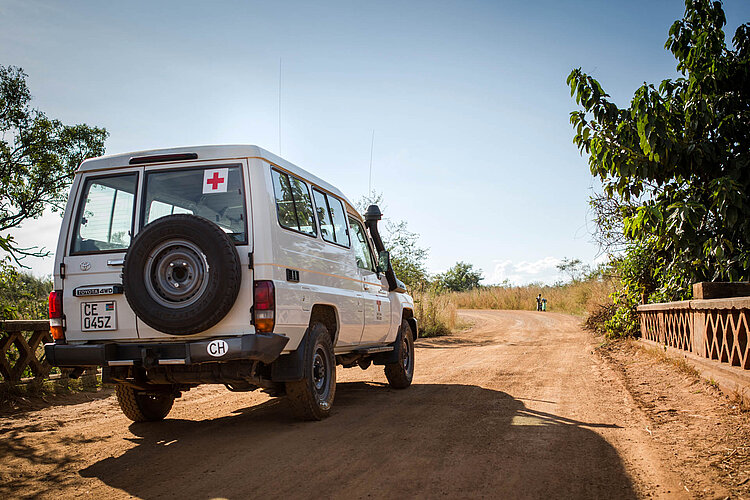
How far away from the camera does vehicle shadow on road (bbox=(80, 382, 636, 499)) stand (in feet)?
12.4

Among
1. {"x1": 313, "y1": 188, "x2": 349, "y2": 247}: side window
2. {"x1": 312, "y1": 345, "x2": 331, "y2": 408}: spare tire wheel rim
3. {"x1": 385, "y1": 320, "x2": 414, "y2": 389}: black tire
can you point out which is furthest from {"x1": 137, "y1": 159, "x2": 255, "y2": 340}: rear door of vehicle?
{"x1": 385, "y1": 320, "x2": 414, "y2": 389}: black tire

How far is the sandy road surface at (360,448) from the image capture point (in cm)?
383

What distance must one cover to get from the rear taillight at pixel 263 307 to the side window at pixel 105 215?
1.41 m

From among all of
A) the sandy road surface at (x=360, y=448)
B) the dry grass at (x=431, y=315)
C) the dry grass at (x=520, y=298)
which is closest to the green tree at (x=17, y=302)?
the sandy road surface at (x=360, y=448)

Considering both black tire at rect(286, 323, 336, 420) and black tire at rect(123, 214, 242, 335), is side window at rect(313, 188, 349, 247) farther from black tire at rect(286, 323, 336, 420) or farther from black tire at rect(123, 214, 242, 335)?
black tire at rect(123, 214, 242, 335)

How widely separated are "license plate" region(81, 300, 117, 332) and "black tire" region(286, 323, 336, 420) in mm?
1712

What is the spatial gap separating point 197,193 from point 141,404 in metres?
2.38

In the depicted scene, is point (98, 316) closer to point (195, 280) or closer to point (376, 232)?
point (195, 280)

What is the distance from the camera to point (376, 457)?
4500 mm

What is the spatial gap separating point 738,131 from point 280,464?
29.1 feet

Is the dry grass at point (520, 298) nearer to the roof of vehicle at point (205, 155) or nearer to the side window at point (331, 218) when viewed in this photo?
the side window at point (331, 218)

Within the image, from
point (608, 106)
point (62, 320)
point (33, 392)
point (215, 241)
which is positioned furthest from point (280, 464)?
point (608, 106)

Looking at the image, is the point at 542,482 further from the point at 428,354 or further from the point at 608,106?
the point at 428,354

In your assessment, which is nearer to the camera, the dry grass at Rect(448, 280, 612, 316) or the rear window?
the rear window
